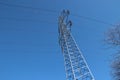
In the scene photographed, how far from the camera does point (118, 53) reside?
2067 cm

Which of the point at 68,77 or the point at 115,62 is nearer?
the point at 115,62

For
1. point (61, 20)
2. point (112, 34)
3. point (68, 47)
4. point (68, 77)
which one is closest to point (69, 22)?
point (61, 20)

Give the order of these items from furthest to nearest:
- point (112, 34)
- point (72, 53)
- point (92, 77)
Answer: point (72, 53)
point (92, 77)
point (112, 34)

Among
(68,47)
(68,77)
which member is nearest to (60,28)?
(68,47)

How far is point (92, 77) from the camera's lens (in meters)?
25.7

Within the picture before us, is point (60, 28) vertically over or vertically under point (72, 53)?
over

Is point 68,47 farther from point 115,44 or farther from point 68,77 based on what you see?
point 115,44

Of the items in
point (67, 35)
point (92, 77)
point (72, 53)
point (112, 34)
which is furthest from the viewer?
point (67, 35)

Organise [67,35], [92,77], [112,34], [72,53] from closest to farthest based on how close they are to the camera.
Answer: [112,34] → [92,77] → [72,53] → [67,35]

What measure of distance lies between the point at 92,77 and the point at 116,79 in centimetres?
511

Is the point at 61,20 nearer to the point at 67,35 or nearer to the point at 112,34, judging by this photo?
the point at 67,35

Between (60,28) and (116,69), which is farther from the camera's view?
(60,28)

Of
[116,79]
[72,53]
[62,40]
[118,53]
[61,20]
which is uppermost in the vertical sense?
[61,20]

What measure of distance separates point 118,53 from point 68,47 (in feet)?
33.9
